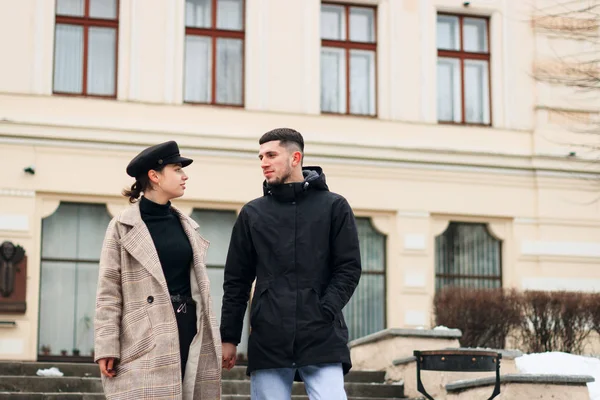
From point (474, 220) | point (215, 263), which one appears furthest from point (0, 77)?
point (474, 220)

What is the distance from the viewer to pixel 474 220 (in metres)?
19.7

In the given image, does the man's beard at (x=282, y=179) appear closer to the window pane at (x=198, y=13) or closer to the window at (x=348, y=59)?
the window pane at (x=198, y=13)

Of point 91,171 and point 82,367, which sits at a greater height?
point 91,171

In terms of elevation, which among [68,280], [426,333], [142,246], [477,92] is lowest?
[426,333]

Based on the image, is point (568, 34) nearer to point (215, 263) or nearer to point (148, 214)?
point (215, 263)

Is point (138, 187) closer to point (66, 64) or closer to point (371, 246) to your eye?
point (66, 64)

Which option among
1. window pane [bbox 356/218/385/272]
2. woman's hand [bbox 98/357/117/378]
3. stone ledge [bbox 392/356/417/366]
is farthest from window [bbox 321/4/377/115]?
woman's hand [bbox 98/357/117/378]

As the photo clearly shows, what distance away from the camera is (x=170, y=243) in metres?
6.36

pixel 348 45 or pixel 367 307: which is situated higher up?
pixel 348 45

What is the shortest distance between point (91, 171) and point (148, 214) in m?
11.7

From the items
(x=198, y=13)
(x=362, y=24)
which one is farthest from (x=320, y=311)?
(x=362, y=24)

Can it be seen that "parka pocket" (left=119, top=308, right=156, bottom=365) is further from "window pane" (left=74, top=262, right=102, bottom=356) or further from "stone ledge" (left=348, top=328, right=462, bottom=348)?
"window pane" (left=74, top=262, right=102, bottom=356)

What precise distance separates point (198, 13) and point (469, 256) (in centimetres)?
577

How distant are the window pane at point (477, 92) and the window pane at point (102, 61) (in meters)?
5.80
